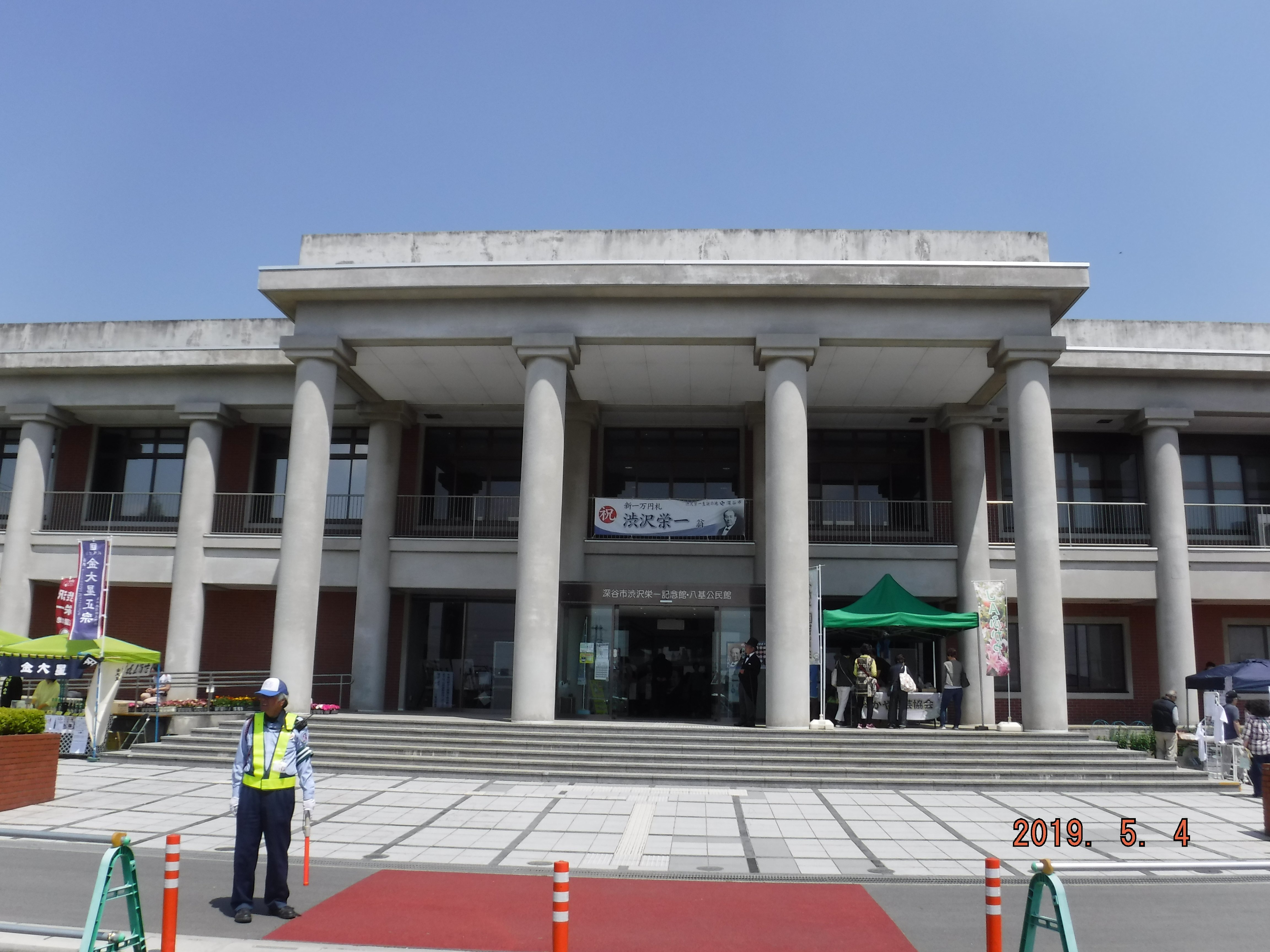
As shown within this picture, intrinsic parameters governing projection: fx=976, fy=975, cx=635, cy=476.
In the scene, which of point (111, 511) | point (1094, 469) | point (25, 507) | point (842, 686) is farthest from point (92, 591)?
point (1094, 469)

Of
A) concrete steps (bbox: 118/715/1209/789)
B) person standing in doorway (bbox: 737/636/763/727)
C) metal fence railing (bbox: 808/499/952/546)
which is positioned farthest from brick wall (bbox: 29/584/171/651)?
metal fence railing (bbox: 808/499/952/546)

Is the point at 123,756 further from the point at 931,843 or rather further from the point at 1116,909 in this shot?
the point at 1116,909

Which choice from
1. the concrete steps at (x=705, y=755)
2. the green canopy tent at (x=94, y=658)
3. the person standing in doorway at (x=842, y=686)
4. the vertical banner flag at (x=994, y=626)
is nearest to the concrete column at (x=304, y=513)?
the concrete steps at (x=705, y=755)

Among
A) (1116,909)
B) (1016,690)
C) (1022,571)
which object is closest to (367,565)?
(1022,571)

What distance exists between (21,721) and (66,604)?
918 centimetres

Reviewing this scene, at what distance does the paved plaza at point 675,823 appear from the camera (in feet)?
32.6

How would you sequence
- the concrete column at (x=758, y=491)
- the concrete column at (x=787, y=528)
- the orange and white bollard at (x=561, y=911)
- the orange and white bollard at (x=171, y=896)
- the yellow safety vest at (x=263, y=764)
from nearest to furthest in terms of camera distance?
the orange and white bollard at (x=561, y=911), the orange and white bollard at (x=171, y=896), the yellow safety vest at (x=263, y=764), the concrete column at (x=787, y=528), the concrete column at (x=758, y=491)

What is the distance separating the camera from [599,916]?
25.6 ft

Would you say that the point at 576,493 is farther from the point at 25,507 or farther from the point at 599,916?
the point at 599,916

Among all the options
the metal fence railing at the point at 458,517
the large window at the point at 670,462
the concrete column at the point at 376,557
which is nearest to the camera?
the concrete column at the point at 376,557

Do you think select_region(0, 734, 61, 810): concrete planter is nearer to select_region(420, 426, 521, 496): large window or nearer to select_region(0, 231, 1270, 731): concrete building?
select_region(0, 231, 1270, 731): concrete building

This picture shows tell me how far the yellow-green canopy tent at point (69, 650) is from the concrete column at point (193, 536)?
446 centimetres

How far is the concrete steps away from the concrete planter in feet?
13.1

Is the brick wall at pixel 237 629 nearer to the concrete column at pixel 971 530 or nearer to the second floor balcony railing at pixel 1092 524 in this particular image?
the concrete column at pixel 971 530
